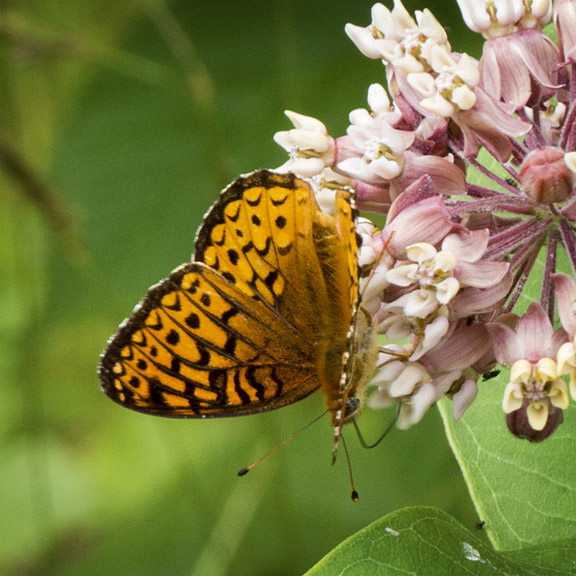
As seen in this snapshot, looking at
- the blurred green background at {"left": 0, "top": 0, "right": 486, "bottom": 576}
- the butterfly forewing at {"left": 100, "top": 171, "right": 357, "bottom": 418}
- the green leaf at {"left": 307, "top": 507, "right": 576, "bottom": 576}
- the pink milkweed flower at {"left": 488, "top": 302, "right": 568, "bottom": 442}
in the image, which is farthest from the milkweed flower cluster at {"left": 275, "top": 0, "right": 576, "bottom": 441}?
the blurred green background at {"left": 0, "top": 0, "right": 486, "bottom": 576}

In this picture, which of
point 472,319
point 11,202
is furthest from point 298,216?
point 11,202

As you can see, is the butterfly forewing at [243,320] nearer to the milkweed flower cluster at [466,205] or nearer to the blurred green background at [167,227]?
the milkweed flower cluster at [466,205]

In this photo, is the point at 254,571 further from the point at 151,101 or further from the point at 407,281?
the point at 407,281

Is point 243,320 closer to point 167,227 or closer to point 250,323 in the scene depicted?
point 250,323

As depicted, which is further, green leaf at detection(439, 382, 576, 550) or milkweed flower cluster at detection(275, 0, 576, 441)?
green leaf at detection(439, 382, 576, 550)

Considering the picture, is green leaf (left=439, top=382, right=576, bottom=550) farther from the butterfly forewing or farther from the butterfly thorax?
the butterfly forewing

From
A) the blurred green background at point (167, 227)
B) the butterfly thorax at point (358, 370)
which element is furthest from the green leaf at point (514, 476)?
the blurred green background at point (167, 227)

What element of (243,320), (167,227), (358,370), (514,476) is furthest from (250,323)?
(167,227)
